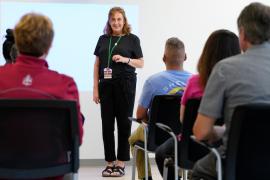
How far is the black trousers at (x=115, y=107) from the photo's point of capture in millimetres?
4641

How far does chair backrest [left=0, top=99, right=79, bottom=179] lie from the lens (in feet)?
6.59

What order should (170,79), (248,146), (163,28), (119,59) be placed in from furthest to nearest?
(163,28), (119,59), (170,79), (248,146)

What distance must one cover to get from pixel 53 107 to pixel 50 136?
15cm

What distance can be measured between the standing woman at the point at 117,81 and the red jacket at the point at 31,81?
252cm


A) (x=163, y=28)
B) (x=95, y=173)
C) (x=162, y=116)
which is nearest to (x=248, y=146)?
(x=162, y=116)

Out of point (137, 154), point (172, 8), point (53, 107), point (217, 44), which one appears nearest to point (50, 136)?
point (53, 107)

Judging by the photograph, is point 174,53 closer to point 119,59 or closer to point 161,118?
point 161,118

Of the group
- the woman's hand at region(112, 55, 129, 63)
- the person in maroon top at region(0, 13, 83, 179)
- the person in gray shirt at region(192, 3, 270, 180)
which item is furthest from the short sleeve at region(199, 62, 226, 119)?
the woman's hand at region(112, 55, 129, 63)

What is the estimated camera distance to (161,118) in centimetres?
320

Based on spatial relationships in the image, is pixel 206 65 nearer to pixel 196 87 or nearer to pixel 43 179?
pixel 196 87

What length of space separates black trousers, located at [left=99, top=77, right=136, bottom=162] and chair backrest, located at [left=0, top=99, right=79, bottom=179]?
2.51 m

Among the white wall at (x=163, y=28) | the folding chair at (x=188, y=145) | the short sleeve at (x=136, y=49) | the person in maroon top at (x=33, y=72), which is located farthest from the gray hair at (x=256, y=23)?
the white wall at (x=163, y=28)

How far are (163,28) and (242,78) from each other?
3.71 metres

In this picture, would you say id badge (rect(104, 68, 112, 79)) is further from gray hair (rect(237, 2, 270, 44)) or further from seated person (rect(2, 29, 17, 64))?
gray hair (rect(237, 2, 270, 44))
